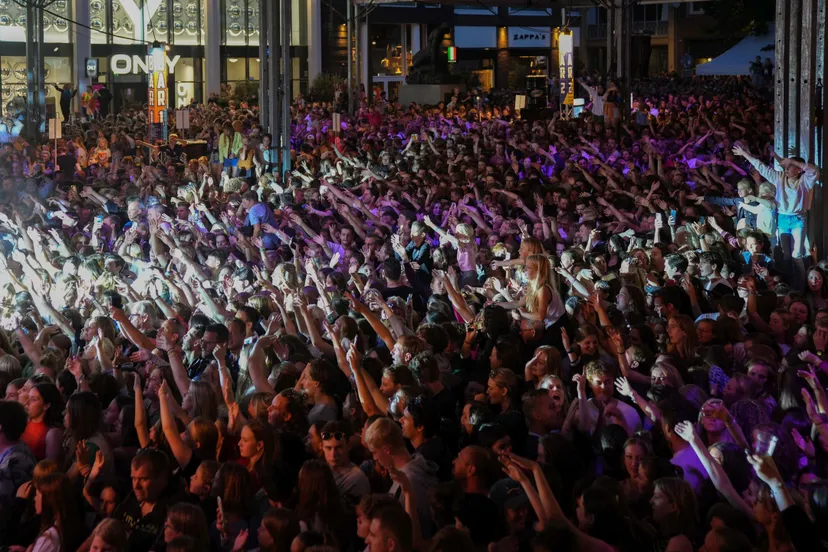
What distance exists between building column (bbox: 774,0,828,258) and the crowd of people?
420 millimetres

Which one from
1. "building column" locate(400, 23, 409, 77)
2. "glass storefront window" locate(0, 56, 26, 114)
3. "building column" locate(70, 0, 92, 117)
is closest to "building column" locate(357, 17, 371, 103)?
"building column" locate(70, 0, 92, 117)

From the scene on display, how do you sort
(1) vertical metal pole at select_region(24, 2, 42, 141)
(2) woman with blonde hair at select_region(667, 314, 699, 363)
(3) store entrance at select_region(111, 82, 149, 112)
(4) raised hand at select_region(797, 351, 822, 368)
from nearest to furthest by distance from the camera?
(4) raised hand at select_region(797, 351, 822, 368) < (2) woman with blonde hair at select_region(667, 314, 699, 363) < (1) vertical metal pole at select_region(24, 2, 42, 141) < (3) store entrance at select_region(111, 82, 149, 112)

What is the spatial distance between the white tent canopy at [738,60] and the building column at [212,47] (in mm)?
19593

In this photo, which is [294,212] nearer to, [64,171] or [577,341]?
[577,341]

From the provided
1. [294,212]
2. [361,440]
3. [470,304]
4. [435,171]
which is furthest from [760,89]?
[361,440]

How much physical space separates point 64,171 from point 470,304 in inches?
575

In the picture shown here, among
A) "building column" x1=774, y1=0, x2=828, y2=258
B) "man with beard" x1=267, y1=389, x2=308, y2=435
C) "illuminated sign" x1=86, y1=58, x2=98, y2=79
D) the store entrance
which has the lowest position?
"man with beard" x1=267, y1=389, x2=308, y2=435

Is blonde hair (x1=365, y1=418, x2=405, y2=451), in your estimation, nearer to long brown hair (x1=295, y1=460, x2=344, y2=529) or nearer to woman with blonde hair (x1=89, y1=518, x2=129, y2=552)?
long brown hair (x1=295, y1=460, x2=344, y2=529)

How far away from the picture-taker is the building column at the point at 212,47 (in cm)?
5069

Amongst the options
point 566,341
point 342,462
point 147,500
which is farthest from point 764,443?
point 147,500

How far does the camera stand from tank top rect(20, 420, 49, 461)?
261 inches

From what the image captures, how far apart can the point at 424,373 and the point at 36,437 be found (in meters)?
2.15

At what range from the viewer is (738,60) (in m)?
43.4

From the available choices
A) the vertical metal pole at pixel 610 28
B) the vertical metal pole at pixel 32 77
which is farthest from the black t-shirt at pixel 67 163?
the vertical metal pole at pixel 610 28
